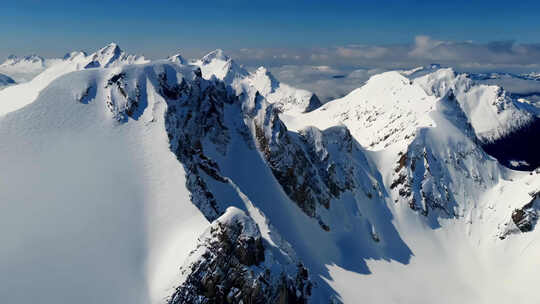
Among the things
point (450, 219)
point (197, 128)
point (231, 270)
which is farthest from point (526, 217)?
point (231, 270)

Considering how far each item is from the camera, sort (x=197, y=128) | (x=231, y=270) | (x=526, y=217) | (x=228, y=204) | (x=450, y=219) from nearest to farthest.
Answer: (x=231, y=270) → (x=228, y=204) → (x=197, y=128) → (x=526, y=217) → (x=450, y=219)

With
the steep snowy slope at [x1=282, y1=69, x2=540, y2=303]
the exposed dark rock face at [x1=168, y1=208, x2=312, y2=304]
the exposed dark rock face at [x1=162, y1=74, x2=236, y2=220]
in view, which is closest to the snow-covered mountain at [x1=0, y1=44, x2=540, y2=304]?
the exposed dark rock face at [x1=168, y1=208, x2=312, y2=304]

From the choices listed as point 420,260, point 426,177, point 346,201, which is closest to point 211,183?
point 346,201

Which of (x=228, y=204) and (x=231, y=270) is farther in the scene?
(x=228, y=204)

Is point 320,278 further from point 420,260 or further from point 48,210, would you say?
point 48,210

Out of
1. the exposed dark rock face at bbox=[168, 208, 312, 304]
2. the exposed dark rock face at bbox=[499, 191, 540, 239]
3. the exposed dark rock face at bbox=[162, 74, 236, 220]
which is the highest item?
the exposed dark rock face at bbox=[162, 74, 236, 220]

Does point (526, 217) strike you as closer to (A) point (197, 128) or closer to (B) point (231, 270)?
(A) point (197, 128)

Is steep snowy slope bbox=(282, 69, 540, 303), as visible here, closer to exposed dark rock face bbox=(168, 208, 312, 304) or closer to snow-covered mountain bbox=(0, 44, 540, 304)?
snow-covered mountain bbox=(0, 44, 540, 304)

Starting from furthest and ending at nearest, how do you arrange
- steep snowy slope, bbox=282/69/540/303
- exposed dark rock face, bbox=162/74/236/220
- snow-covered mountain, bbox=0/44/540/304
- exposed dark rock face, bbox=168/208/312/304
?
steep snowy slope, bbox=282/69/540/303 → exposed dark rock face, bbox=162/74/236/220 → snow-covered mountain, bbox=0/44/540/304 → exposed dark rock face, bbox=168/208/312/304
